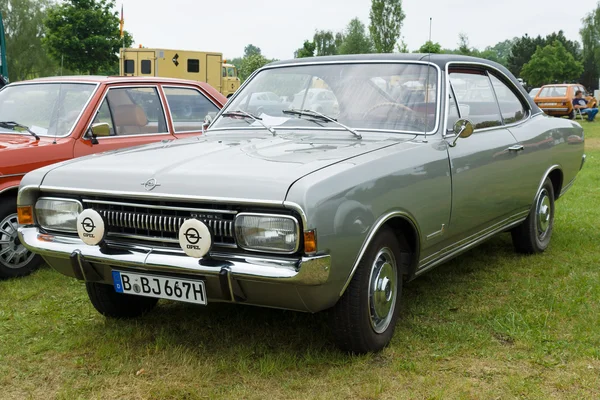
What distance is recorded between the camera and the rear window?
27869mm

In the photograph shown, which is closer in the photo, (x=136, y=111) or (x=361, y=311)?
(x=361, y=311)

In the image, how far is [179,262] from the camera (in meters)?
3.26

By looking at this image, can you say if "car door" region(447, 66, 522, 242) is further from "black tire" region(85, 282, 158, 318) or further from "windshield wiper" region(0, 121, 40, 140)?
"windshield wiper" region(0, 121, 40, 140)

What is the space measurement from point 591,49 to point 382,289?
83.6 m

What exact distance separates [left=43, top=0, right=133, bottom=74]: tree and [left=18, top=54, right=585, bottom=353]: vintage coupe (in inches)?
1428

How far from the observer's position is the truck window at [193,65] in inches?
992

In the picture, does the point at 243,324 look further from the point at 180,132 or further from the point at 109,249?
the point at 180,132

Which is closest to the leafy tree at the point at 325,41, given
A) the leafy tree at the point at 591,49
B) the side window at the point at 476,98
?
the leafy tree at the point at 591,49

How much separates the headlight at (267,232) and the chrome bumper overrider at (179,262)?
6 cm

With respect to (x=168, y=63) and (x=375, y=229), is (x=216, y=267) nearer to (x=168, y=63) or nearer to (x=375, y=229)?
(x=375, y=229)

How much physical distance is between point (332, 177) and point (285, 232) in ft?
1.15

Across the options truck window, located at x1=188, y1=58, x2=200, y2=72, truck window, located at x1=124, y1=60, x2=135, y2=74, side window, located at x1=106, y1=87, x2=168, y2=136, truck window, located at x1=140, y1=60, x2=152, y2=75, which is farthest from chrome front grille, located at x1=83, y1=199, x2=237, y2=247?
truck window, located at x1=188, y1=58, x2=200, y2=72

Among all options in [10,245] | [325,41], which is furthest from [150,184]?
[325,41]

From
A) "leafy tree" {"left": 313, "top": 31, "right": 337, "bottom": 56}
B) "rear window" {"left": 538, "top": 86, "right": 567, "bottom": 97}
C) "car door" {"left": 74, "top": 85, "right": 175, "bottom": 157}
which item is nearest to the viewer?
"car door" {"left": 74, "top": 85, "right": 175, "bottom": 157}
